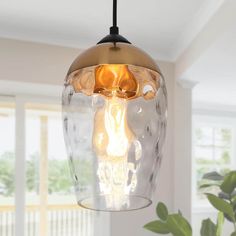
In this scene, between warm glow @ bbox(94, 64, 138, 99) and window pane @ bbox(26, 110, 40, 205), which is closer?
warm glow @ bbox(94, 64, 138, 99)

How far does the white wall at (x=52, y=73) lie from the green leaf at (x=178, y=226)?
3.30 feet

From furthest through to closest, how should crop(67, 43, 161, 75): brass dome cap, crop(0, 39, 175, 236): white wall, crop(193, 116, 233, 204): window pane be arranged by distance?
1. crop(193, 116, 233, 204): window pane
2. crop(0, 39, 175, 236): white wall
3. crop(67, 43, 161, 75): brass dome cap

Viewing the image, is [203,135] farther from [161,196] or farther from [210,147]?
[161,196]

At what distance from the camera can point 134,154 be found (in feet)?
3.59

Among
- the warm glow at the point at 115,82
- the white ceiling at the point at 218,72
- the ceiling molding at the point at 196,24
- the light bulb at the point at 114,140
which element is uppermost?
the ceiling molding at the point at 196,24

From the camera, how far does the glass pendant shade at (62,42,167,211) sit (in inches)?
42.6

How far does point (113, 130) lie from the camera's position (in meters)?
1.08

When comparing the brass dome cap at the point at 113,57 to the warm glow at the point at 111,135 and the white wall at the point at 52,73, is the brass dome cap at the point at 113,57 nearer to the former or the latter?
the warm glow at the point at 111,135

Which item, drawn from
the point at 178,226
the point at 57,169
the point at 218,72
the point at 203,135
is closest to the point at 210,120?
the point at 203,135

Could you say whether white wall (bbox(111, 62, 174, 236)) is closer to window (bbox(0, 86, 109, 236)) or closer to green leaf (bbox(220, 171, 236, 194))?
window (bbox(0, 86, 109, 236))

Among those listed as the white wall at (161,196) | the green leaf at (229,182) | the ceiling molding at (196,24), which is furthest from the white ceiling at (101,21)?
the green leaf at (229,182)

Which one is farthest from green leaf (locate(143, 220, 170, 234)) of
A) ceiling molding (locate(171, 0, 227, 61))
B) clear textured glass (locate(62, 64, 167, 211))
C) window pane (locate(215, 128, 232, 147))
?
window pane (locate(215, 128, 232, 147))

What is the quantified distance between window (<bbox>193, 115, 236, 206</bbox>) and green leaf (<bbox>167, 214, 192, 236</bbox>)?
2765mm

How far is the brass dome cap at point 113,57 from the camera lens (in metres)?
1.05
